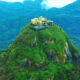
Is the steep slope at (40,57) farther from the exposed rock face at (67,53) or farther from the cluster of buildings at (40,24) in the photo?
the cluster of buildings at (40,24)

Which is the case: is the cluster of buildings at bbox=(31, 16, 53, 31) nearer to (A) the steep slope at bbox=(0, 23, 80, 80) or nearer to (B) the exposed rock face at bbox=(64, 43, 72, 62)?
(A) the steep slope at bbox=(0, 23, 80, 80)

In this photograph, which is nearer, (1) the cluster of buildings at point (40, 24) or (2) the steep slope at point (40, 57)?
(2) the steep slope at point (40, 57)

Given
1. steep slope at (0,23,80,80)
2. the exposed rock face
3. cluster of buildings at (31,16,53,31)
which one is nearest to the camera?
steep slope at (0,23,80,80)

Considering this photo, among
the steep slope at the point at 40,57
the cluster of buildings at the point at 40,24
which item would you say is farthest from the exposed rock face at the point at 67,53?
the cluster of buildings at the point at 40,24

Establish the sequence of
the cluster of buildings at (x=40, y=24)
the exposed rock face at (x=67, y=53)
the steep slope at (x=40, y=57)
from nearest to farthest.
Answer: the steep slope at (x=40, y=57)
the exposed rock face at (x=67, y=53)
the cluster of buildings at (x=40, y=24)

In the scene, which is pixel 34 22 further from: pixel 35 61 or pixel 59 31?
pixel 35 61

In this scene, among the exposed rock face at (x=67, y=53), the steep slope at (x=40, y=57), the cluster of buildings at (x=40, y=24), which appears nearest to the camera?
the steep slope at (x=40, y=57)

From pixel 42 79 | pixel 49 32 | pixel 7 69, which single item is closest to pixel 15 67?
pixel 7 69

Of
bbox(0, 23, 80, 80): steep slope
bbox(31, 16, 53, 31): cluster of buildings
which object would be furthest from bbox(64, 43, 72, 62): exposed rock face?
bbox(31, 16, 53, 31): cluster of buildings
